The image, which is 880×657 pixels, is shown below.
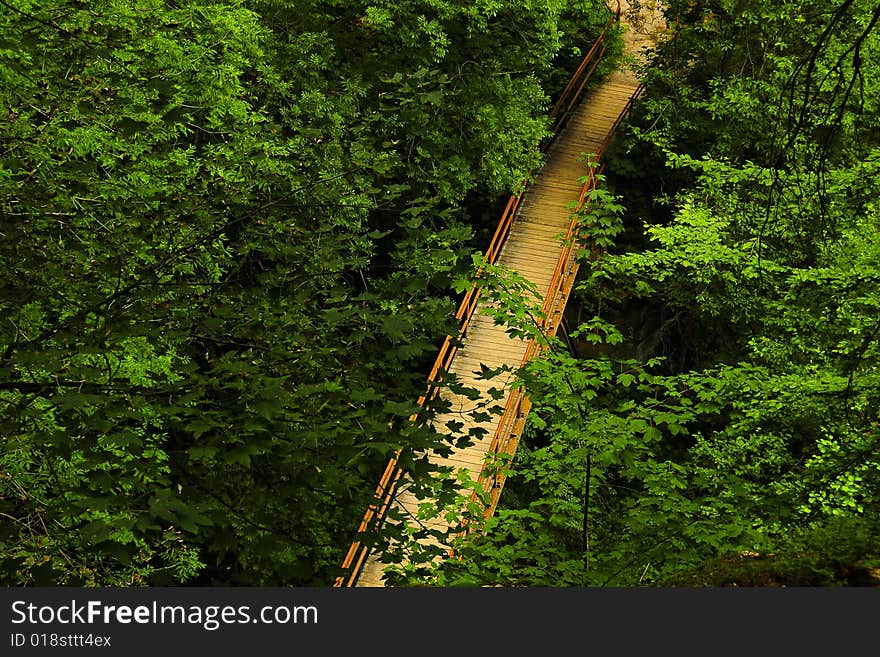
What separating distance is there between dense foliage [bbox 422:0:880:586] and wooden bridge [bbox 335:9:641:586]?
3.05 ft

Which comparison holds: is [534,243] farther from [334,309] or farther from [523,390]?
[334,309]

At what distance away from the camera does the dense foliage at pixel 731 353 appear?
Answer: 7.68 meters

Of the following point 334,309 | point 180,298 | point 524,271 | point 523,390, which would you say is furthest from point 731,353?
point 334,309

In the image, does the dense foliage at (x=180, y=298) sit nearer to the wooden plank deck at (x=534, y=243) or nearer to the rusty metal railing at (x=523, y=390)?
the wooden plank deck at (x=534, y=243)

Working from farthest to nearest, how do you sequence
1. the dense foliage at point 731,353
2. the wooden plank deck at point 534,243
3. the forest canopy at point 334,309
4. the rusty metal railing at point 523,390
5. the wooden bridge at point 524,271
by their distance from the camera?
the wooden plank deck at point 534,243 → the rusty metal railing at point 523,390 → the wooden bridge at point 524,271 → the dense foliage at point 731,353 → the forest canopy at point 334,309

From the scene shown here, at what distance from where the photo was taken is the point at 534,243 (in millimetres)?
18703

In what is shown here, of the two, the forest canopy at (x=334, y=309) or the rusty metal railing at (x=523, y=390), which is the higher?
the forest canopy at (x=334, y=309)

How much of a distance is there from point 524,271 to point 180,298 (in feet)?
35.8

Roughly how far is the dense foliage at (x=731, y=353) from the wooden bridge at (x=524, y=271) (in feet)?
3.05

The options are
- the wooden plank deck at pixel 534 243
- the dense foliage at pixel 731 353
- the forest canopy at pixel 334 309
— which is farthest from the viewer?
the wooden plank deck at pixel 534 243

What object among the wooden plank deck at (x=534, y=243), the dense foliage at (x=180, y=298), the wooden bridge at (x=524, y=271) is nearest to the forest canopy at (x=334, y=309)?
the dense foliage at (x=180, y=298)

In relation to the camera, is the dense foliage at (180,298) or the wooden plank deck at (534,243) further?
the wooden plank deck at (534,243)

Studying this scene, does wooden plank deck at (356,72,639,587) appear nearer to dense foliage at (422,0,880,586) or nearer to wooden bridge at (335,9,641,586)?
wooden bridge at (335,9,641,586)

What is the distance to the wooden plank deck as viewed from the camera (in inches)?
537
